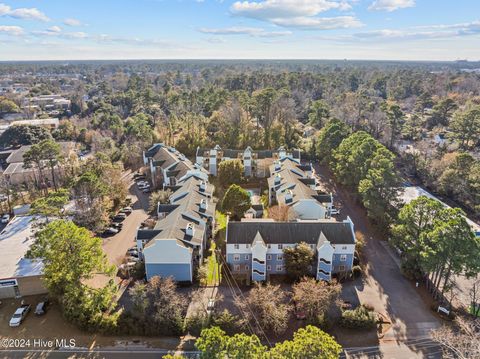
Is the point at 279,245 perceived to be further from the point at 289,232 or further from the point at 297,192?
the point at 297,192

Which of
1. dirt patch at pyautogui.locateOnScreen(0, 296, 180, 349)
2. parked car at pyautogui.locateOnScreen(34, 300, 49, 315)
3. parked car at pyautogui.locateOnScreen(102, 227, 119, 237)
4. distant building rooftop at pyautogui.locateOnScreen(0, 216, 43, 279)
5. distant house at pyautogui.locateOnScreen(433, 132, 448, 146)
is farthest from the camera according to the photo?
distant house at pyautogui.locateOnScreen(433, 132, 448, 146)

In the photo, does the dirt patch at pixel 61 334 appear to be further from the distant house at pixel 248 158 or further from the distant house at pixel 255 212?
the distant house at pixel 248 158

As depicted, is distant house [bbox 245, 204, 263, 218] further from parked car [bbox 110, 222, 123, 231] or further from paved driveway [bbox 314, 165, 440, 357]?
parked car [bbox 110, 222, 123, 231]

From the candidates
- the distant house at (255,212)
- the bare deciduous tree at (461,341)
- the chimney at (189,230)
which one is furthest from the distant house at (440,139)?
the chimney at (189,230)

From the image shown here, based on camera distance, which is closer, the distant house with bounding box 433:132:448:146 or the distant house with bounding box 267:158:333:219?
the distant house with bounding box 267:158:333:219

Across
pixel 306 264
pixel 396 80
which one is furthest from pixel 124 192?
pixel 396 80

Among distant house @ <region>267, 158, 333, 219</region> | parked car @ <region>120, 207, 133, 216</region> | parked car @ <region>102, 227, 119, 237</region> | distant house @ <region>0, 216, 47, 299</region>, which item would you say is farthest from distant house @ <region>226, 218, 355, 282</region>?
parked car @ <region>120, 207, 133, 216</region>
